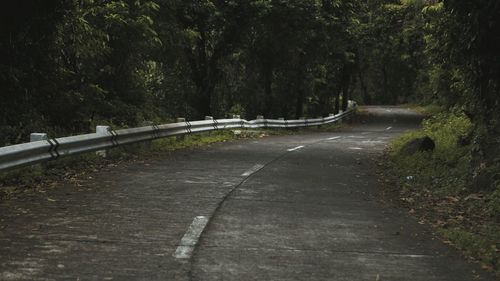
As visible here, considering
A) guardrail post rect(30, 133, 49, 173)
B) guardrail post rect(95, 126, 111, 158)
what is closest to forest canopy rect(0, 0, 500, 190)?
guardrail post rect(95, 126, 111, 158)

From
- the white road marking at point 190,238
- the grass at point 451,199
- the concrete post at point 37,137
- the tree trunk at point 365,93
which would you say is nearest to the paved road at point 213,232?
the white road marking at point 190,238

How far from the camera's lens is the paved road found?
17.4 ft

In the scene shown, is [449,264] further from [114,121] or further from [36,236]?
[114,121]

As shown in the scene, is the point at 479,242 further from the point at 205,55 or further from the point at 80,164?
the point at 205,55

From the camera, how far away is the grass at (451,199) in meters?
6.69

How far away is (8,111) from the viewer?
470 inches

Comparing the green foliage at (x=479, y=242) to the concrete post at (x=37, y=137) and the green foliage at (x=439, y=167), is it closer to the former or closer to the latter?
the green foliage at (x=439, y=167)

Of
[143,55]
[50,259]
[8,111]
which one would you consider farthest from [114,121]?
[50,259]

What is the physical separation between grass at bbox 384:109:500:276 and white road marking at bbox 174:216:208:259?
2.98m

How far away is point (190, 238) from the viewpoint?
634cm

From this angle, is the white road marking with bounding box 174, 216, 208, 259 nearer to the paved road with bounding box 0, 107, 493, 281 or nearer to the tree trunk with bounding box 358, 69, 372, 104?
the paved road with bounding box 0, 107, 493, 281

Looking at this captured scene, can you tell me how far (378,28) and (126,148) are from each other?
13451 millimetres

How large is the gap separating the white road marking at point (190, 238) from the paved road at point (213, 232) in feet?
0.04

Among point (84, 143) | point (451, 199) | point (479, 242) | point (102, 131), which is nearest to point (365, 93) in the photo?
point (102, 131)
